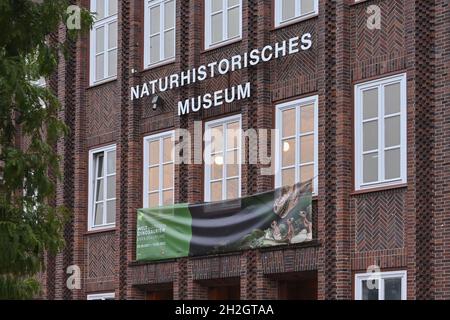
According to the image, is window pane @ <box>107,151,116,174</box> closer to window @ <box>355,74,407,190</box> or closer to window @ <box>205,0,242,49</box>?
window @ <box>205,0,242,49</box>

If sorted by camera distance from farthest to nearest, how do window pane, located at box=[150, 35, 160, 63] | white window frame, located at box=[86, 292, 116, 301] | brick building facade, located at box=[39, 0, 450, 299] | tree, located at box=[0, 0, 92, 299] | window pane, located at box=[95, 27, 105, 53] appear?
1. window pane, located at box=[95, 27, 105, 53]
2. white window frame, located at box=[86, 292, 116, 301]
3. window pane, located at box=[150, 35, 160, 63]
4. brick building facade, located at box=[39, 0, 450, 299]
5. tree, located at box=[0, 0, 92, 299]

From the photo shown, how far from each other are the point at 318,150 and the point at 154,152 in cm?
654

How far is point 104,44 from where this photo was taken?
36594mm

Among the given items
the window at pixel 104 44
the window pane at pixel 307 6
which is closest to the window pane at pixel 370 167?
the window pane at pixel 307 6

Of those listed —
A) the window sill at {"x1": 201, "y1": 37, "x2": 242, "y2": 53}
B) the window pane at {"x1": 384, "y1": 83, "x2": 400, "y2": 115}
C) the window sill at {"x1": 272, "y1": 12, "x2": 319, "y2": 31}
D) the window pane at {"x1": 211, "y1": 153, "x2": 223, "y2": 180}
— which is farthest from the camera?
the window pane at {"x1": 211, "y1": 153, "x2": 223, "y2": 180}

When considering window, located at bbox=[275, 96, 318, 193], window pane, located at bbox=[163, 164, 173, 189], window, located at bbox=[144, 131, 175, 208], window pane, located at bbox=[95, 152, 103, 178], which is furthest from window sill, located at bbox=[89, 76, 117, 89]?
window, located at bbox=[275, 96, 318, 193]

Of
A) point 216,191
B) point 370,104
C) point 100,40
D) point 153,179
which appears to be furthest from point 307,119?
point 100,40

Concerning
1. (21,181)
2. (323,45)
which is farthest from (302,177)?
(21,181)

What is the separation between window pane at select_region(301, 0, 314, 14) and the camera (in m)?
29.3

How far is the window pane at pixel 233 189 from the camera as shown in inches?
1220

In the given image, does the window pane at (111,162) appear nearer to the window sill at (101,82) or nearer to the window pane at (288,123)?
the window sill at (101,82)

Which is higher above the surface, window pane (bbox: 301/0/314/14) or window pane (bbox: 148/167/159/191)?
window pane (bbox: 301/0/314/14)

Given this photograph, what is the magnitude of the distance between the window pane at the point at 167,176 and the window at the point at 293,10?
5020 millimetres
